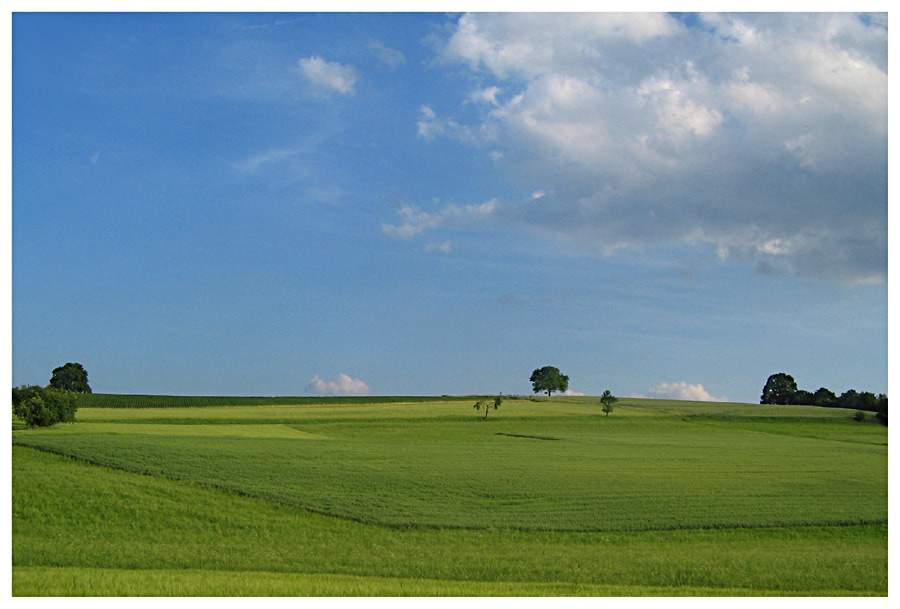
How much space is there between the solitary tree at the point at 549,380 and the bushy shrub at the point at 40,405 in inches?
3651

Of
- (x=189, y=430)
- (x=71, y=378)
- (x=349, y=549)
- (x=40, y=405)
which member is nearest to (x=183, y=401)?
(x=71, y=378)

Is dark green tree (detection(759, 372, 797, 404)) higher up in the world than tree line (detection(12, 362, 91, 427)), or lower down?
higher up

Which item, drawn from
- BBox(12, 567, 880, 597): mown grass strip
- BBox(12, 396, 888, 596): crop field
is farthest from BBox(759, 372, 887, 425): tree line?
BBox(12, 567, 880, 597): mown grass strip

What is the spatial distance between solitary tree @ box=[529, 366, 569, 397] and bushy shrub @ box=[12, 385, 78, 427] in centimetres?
9275

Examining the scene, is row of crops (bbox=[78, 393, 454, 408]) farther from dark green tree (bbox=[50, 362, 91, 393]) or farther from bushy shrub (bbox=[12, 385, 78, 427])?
bushy shrub (bbox=[12, 385, 78, 427])

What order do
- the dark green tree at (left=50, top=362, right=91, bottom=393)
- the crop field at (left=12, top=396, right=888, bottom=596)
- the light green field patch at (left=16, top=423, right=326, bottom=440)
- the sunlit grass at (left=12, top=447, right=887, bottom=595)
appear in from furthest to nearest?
the dark green tree at (left=50, top=362, right=91, bottom=393)
the light green field patch at (left=16, top=423, right=326, bottom=440)
the sunlit grass at (left=12, top=447, right=887, bottom=595)
the crop field at (left=12, top=396, right=888, bottom=596)

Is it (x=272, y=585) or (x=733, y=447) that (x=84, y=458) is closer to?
(x=272, y=585)

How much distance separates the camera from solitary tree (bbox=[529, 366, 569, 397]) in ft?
433

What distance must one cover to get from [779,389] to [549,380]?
40.0m

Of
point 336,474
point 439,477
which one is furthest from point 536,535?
point 336,474

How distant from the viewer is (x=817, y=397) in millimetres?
111500

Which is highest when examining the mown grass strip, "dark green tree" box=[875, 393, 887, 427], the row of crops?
"dark green tree" box=[875, 393, 887, 427]

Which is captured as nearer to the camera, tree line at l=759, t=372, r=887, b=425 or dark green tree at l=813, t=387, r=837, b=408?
tree line at l=759, t=372, r=887, b=425

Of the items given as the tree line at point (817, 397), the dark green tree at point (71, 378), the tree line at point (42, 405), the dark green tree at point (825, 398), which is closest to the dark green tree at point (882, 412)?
the tree line at point (817, 397)
